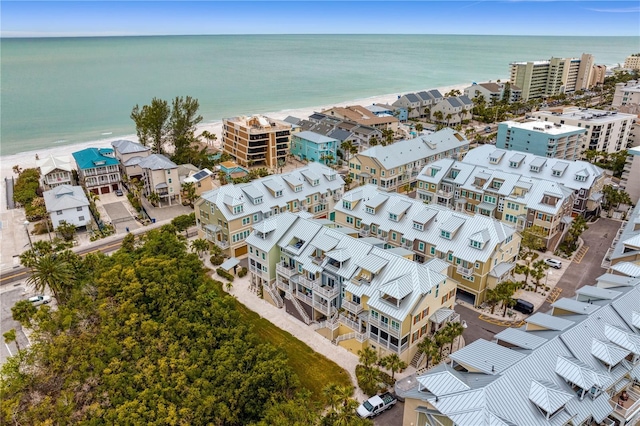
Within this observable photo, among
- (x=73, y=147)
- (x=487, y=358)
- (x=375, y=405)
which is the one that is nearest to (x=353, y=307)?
(x=375, y=405)

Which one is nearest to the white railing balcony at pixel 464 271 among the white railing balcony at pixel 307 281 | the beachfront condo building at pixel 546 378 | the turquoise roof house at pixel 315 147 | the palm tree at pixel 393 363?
the beachfront condo building at pixel 546 378

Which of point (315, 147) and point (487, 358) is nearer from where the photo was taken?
point (487, 358)

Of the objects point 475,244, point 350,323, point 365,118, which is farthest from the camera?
point 365,118

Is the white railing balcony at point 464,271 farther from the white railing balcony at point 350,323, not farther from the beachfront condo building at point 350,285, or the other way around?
the white railing balcony at point 350,323

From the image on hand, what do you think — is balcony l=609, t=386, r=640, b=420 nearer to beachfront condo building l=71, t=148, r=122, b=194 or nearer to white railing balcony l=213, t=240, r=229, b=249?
white railing balcony l=213, t=240, r=229, b=249

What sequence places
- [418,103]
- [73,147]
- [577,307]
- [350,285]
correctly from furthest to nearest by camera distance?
1. [418,103]
2. [73,147]
3. [350,285]
4. [577,307]

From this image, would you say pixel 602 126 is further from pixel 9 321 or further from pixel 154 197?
pixel 9 321

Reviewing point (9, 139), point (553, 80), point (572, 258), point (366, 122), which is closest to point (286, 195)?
point (572, 258)
